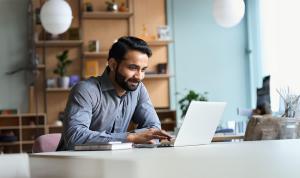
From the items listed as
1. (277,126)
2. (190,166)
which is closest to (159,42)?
(277,126)

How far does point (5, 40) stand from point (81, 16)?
46.7 inches

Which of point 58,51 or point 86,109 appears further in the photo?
point 58,51

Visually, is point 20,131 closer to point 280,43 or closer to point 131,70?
point 280,43

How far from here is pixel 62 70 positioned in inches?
309

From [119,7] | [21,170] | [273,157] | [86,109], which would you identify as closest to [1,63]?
[119,7]

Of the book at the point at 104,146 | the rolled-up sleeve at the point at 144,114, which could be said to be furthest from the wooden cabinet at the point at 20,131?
the book at the point at 104,146

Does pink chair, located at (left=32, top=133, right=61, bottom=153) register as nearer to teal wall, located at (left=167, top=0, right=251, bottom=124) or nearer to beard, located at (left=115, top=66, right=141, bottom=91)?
beard, located at (left=115, top=66, right=141, bottom=91)

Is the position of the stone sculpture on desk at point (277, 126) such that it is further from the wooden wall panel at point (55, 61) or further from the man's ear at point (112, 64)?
the wooden wall panel at point (55, 61)

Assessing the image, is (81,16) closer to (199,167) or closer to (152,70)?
(152,70)

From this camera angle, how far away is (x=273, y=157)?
→ 111cm

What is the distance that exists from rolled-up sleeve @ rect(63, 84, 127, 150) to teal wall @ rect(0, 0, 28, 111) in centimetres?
533

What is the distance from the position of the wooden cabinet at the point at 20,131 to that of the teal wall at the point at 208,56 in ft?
7.07

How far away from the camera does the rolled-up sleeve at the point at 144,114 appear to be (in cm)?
313

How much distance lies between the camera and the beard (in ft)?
9.86
